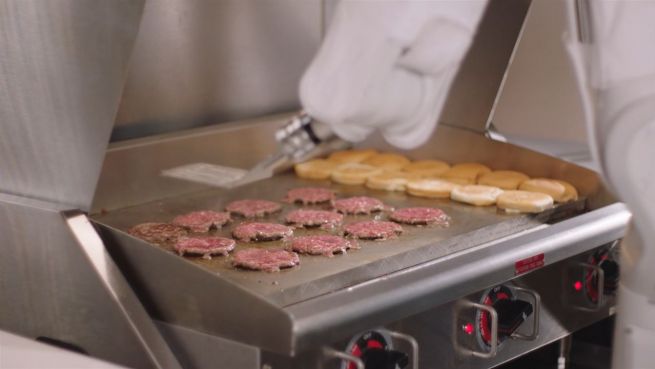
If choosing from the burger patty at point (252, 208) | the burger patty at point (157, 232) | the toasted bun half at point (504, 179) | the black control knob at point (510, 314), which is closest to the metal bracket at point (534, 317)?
the black control knob at point (510, 314)

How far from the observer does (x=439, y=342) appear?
78.2 inches

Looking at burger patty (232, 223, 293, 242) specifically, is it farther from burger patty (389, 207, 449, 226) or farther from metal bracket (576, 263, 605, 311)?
metal bracket (576, 263, 605, 311)

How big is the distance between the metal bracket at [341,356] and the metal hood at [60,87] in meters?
0.57

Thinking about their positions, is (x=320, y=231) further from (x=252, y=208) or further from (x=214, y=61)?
(x=214, y=61)

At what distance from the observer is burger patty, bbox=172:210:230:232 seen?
2186 mm

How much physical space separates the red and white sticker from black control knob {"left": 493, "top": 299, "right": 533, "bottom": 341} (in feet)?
0.24

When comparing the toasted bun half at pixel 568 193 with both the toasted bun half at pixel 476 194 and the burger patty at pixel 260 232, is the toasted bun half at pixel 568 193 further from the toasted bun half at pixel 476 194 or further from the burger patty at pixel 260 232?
the burger patty at pixel 260 232

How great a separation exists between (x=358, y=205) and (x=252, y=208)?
239 millimetres

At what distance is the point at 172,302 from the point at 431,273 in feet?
1.51

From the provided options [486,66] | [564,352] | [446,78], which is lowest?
[564,352]

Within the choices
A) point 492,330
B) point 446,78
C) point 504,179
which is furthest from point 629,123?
point 504,179

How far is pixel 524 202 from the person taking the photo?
2.36 m

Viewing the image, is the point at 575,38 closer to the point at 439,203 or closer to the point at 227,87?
the point at 439,203

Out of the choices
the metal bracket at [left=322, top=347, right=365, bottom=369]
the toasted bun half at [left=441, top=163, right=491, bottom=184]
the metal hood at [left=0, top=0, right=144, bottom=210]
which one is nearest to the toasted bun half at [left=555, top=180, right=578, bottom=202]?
the toasted bun half at [left=441, top=163, right=491, bottom=184]
